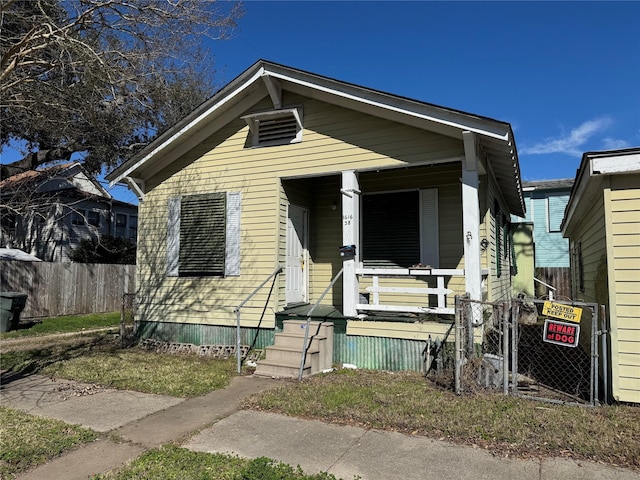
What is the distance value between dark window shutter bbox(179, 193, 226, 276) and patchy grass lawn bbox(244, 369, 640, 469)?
137 inches

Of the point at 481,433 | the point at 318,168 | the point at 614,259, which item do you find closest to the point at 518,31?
the point at 318,168

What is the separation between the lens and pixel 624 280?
487 cm

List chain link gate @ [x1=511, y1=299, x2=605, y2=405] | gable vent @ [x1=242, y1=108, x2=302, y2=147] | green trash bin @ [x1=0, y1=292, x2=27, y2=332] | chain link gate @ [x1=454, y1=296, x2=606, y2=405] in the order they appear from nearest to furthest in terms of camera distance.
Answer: chain link gate @ [x1=511, y1=299, x2=605, y2=405]
chain link gate @ [x1=454, y1=296, x2=606, y2=405]
gable vent @ [x1=242, y1=108, x2=302, y2=147]
green trash bin @ [x1=0, y1=292, x2=27, y2=332]

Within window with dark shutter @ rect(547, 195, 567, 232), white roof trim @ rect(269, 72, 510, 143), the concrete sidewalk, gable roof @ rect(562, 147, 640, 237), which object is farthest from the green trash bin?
window with dark shutter @ rect(547, 195, 567, 232)

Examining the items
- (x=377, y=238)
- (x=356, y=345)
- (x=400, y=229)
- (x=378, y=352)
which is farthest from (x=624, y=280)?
(x=377, y=238)

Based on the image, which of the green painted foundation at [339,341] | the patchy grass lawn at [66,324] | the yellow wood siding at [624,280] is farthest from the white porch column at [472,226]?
the patchy grass lawn at [66,324]

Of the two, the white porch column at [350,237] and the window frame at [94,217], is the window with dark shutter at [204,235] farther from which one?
the window frame at [94,217]

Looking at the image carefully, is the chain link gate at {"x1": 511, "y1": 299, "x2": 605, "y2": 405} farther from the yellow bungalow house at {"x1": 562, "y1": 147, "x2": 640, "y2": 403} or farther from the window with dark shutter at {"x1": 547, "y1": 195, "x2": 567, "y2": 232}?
the window with dark shutter at {"x1": 547, "y1": 195, "x2": 567, "y2": 232}

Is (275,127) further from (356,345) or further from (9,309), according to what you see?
(9,309)

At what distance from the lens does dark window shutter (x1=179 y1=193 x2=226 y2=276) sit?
27.8 feet

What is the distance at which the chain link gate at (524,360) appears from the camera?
5000 millimetres

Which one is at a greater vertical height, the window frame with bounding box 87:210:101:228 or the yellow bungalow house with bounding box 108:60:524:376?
the window frame with bounding box 87:210:101:228

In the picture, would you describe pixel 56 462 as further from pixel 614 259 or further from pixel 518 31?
pixel 518 31

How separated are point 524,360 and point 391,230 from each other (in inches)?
130
